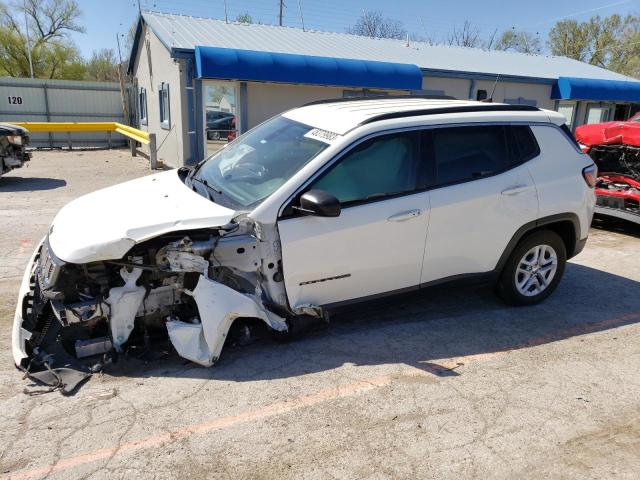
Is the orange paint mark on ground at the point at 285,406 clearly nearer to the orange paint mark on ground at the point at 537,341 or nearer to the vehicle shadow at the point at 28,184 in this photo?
the orange paint mark on ground at the point at 537,341

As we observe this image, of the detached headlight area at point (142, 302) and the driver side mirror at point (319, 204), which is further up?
the driver side mirror at point (319, 204)

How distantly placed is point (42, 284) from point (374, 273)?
7.84ft

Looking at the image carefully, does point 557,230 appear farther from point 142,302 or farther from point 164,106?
point 164,106

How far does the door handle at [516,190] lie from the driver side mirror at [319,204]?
1.71m

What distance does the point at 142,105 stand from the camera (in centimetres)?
1992

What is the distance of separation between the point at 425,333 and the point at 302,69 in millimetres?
11127

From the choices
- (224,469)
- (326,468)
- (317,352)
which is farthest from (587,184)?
(224,469)

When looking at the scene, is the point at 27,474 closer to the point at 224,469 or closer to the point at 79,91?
the point at 224,469

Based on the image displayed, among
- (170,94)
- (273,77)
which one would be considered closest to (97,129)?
(170,94)

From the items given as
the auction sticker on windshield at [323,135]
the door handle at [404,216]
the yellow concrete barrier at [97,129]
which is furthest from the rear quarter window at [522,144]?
the yellow concrete barrier at [97,129]

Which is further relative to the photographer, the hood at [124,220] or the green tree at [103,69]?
the green tree at [103,69]

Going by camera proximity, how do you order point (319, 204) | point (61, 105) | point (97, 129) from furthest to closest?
point (61, 105) → point (97, 129) → point (319, 204)

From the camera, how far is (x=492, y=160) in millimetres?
4441

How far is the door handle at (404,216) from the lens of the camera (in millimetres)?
3892
